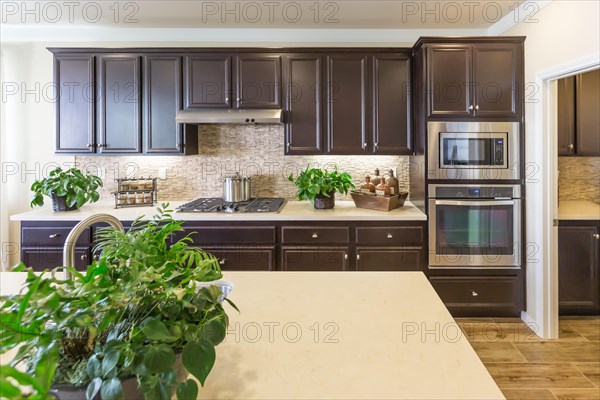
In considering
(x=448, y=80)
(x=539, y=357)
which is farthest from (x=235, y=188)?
(x=539, y=357)

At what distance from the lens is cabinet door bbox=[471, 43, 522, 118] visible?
3158 millimetres

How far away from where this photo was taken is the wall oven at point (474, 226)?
3166 millimetres

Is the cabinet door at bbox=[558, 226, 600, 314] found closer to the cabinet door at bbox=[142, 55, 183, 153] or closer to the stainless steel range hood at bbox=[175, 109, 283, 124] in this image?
the stainless steel range hood at bbox=[175, 109, 283, 124]

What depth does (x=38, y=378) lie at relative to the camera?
1.79 feet

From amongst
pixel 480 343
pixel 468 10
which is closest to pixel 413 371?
pixel 480 343

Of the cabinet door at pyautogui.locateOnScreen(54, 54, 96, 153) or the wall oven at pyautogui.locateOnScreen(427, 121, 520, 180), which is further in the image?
the cabinet door at pyautogui.locateOnScreen(54, 54, 96, 153)

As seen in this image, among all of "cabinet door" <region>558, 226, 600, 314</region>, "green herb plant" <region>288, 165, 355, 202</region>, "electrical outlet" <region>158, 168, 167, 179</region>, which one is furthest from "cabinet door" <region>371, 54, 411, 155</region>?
"electrical outlet" <region>158, 168, 167, 179</region>

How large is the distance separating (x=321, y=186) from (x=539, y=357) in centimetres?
211

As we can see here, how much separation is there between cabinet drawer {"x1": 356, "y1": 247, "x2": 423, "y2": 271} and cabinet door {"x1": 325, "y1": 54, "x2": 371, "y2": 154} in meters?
0.94

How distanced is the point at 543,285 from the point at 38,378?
3487 millimetres

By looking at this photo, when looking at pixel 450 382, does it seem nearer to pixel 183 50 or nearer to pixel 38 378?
pixel 38 378

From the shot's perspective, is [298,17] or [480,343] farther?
[298,17]

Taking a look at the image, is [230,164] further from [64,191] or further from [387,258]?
[387,258]

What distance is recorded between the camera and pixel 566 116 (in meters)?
3.54
